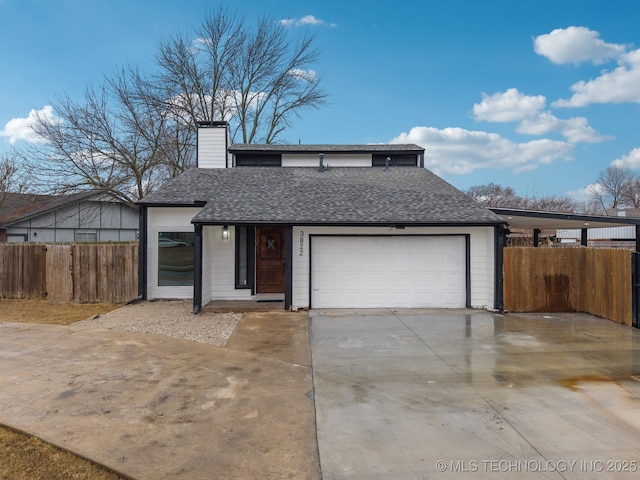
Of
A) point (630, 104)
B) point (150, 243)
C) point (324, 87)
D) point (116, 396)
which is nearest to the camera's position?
point (116, 396)

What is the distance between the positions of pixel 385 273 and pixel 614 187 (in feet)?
180

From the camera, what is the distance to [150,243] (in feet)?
37.0

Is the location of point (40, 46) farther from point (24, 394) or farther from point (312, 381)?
point (312, 381)

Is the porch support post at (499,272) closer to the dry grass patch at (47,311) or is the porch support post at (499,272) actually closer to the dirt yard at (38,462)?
the dirt yard at (38,462)

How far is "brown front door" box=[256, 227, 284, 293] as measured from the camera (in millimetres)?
11312

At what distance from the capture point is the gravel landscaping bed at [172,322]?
25.1 ft

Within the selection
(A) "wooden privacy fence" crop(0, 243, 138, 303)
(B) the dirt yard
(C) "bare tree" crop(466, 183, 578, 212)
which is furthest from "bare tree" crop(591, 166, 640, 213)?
(B) the dirt yard

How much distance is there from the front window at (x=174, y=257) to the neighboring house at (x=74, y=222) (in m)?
14.2

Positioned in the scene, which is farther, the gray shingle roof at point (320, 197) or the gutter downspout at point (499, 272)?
the gray shingle roof at point (320, 197)

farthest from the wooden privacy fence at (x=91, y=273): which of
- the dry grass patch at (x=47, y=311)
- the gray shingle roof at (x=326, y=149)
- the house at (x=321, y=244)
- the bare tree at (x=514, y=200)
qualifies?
the bare tree at (x=514, y=200)

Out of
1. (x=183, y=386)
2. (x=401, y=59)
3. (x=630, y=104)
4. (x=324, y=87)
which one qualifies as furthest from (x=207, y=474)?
(x=324, y=87)

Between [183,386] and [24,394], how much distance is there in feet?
6.08

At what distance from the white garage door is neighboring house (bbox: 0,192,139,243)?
59.1 feet

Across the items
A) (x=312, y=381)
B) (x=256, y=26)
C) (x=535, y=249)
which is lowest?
(x=312, y=381)
